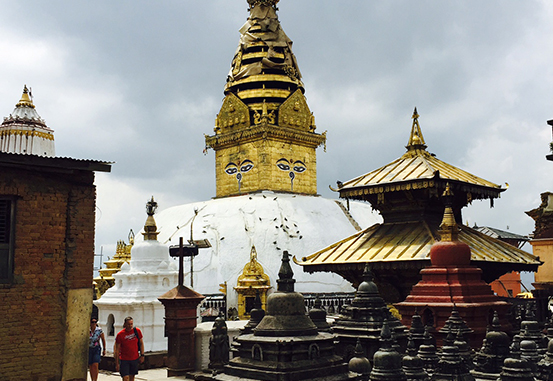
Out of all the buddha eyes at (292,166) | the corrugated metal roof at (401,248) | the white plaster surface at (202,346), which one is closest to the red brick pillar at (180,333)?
the white plaster surface at (202,346)

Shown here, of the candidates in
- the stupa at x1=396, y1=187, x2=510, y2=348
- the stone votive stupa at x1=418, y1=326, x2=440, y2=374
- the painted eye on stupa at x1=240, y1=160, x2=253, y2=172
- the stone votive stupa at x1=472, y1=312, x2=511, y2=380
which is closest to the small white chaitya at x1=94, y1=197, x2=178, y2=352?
the stupa at x1=396, y1=187, x2=510, y2=348

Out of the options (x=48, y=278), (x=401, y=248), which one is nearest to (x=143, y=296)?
(x=401, y=248)

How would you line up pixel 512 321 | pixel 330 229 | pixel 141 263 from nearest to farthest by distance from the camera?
pixel 512 321 < pixel 141 263 < pixel 330 229

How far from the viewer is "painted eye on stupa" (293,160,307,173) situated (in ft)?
109

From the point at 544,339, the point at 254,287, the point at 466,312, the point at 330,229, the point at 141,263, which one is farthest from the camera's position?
the point at 330,229

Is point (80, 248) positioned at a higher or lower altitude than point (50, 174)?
lower

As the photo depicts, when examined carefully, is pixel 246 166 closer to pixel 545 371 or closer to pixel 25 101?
pixel 25 101

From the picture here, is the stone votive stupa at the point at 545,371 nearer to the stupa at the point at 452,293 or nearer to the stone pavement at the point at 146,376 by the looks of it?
the stupa at the point at 452,293

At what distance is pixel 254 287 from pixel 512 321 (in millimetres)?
12517

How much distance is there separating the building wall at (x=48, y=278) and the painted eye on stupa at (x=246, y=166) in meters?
23.0

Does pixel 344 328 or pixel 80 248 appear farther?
pixel 344 328

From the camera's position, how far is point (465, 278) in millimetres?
12078

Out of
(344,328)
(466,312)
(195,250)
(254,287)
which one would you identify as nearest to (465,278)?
(466,312)

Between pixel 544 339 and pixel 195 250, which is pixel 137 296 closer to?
pixel 195 250
